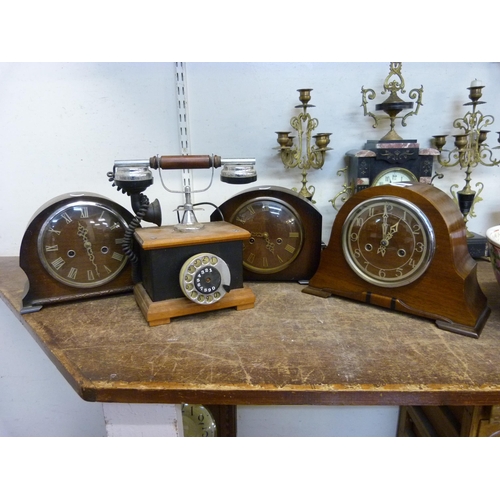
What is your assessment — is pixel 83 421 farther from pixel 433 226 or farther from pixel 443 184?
pixel 443 184

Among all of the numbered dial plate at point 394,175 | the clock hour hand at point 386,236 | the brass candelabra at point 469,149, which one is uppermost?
the brass candelabra at point 469,149

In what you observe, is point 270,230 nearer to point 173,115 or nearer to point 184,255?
point 184,255

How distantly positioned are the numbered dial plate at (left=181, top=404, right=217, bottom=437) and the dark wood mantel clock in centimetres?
72

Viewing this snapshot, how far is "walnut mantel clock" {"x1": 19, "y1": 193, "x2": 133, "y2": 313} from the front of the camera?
888mm

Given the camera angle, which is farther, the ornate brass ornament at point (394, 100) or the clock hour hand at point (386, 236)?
the ornate brass ornament at point (394, 100)

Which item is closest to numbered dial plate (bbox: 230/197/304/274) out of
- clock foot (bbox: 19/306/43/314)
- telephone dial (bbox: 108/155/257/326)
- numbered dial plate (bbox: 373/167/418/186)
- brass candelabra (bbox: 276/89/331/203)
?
telephone dial (bbox: 108/155/257/326)

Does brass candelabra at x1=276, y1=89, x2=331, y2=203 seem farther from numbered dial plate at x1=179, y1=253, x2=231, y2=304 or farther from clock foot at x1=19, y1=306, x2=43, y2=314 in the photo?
clock foot at x1=19, y1=306, x2=43, y2=314

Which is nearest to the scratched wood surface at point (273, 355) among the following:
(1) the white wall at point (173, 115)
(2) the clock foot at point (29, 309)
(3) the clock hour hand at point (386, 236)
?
(2) the clock foot at point (29, 309)

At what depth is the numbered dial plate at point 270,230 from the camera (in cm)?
102

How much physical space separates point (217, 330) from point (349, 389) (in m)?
0.31

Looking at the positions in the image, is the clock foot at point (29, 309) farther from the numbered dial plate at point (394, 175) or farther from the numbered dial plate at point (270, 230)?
the numbered dial plate at point (394, 175)

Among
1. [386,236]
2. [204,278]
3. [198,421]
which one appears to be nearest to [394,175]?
[386,236]

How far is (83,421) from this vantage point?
5.12ft

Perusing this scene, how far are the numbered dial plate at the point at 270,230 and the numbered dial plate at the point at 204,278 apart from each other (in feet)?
0.66
